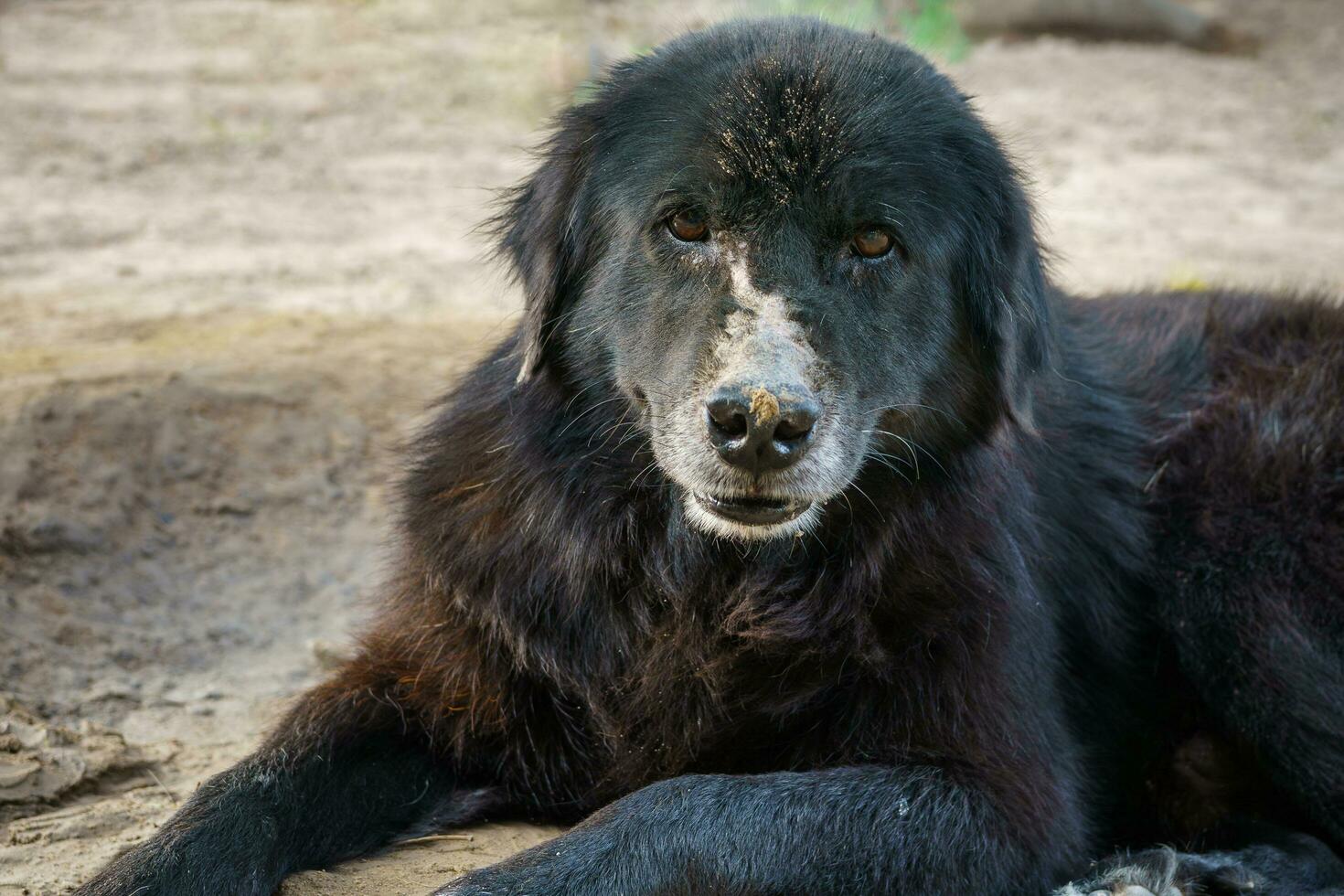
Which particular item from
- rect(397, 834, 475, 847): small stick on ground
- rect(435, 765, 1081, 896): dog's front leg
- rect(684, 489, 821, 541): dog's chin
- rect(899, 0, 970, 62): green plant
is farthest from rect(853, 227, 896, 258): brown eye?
rect(899, 0, 970, 62): green plant

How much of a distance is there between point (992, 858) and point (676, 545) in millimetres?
1039

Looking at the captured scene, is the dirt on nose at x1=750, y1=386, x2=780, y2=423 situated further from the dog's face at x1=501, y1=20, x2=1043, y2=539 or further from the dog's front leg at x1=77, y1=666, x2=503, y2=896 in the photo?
the dog's front leg at x1=77, y1=666, x2=503, y2=896

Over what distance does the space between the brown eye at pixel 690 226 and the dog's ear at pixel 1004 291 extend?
27.6 inches

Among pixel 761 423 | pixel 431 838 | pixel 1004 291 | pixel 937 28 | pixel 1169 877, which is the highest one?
pixel 937 28

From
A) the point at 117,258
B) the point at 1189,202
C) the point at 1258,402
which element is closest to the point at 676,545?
the point at 1258,402

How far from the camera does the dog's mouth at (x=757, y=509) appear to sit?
326 centimetres

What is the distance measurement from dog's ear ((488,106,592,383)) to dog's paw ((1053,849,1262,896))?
1926mm

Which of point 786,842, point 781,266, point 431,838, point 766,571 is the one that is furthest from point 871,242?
point 431,838

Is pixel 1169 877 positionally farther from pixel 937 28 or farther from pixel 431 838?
pixel 937 28

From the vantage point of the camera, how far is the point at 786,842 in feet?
10.4

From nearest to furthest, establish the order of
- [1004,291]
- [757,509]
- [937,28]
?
[757,509] → [1004,291] → [937,28]

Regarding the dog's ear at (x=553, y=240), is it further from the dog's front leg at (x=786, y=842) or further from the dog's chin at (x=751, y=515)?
the dog's front leg at (x=786, y=842)

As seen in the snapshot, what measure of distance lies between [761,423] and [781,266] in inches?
17.9

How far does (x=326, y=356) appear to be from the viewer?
22.0 feet
